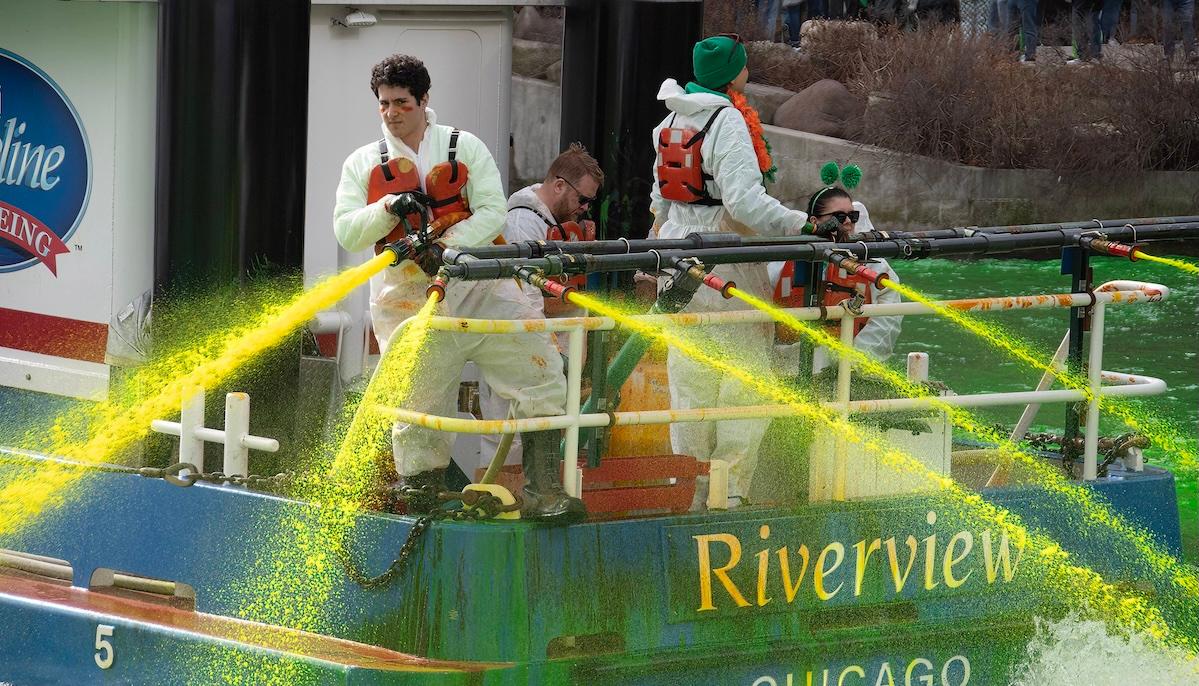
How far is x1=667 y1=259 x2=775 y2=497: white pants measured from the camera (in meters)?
6.19

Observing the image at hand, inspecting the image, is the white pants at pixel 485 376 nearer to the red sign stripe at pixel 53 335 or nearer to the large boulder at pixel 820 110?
the red sign stripe at pixel 53 335

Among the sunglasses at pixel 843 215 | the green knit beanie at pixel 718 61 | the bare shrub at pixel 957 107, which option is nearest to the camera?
the green knit beanie at pixel 718 61

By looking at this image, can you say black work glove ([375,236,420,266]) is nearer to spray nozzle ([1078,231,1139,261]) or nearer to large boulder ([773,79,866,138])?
spray nozzle ([1078,231,1139,261])

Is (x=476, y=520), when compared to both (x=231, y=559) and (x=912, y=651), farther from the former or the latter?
(x=912, y=651)

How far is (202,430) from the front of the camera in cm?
588

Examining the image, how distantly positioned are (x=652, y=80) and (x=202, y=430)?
2828mm

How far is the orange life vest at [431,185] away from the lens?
19.0 feet

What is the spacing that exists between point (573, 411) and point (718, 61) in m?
1.68

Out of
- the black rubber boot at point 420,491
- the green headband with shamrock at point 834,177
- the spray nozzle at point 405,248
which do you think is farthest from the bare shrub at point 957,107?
the spray nozzle at point 405,248

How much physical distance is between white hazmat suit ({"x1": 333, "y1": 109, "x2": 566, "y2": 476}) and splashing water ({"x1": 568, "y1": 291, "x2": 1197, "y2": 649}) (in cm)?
31

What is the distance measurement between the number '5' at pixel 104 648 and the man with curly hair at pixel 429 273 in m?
1.00

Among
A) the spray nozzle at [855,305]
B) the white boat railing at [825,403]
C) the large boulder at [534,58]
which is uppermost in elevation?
the large boulder at [534,58]

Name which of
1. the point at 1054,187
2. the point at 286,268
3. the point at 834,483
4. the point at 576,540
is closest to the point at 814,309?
the point at 834,483

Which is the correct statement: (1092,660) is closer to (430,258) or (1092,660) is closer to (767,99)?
(430,258)
